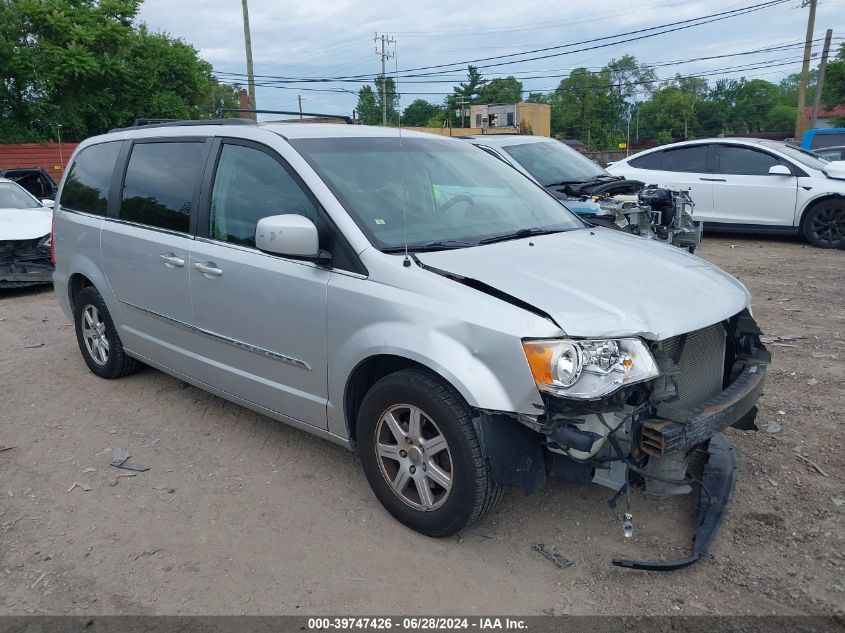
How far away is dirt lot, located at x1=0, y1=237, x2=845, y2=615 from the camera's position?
2.95 meters

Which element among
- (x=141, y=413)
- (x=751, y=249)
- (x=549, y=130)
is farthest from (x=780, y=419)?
(x=549, y=130)

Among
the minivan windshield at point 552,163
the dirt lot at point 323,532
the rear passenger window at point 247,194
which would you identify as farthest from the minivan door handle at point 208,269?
the minivan windshield at point 552,163

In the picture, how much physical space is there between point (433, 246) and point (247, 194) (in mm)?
1215

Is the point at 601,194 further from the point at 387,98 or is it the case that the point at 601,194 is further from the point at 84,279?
the point at 84,279

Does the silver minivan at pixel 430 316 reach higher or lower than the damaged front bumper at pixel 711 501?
higher

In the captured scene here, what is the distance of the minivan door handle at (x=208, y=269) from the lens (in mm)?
4062

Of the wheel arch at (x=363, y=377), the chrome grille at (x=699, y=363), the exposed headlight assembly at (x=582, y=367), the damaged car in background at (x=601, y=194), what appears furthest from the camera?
the damaged car in background at (x=601, y=194)

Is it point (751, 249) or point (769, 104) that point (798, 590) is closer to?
point (751, 249)

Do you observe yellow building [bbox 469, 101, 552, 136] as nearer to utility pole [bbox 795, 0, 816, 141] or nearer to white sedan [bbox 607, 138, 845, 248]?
utility pole [bbox 795, 0, 816, 141]

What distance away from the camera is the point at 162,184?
4.66 meters

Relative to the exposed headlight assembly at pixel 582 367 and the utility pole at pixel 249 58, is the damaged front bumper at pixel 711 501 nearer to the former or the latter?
the exposed headlight assembly at pixel 582 367

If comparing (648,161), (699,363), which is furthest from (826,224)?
(699,363)

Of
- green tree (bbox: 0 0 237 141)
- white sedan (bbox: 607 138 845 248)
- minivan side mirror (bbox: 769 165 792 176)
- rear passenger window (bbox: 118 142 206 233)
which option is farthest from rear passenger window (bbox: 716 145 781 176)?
green tree (bbox: 0 0 237 141)

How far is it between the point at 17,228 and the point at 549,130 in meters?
73.1
